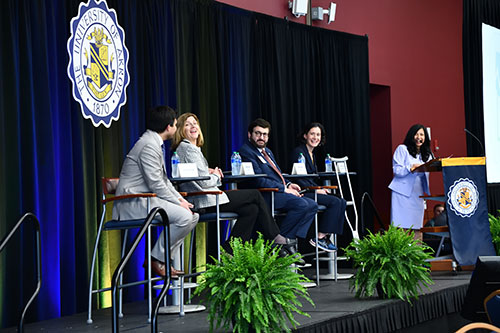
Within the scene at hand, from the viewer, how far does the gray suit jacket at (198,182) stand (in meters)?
4.53

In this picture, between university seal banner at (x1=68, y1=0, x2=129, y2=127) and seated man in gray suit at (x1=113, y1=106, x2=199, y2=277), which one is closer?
seated man in gray suit at (x1=113, y1=106, x2=199, y2=277)

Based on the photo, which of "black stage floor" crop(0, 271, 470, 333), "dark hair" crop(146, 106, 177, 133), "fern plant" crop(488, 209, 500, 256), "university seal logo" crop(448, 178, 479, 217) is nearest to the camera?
"black stage floor" crop(0, 271, 470, 333)

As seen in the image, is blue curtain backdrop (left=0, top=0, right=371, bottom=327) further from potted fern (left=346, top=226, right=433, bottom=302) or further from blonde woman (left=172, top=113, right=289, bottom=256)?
potted fern (left=346, top=226, right=433, bottom=302)

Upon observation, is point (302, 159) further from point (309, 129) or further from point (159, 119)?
point (159, 119)

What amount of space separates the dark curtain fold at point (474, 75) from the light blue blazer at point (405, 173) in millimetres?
2867

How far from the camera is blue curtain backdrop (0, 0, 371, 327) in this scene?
4391 mm

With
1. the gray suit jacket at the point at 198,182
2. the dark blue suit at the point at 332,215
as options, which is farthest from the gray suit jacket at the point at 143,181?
the dark blue suit at the point at 332,215

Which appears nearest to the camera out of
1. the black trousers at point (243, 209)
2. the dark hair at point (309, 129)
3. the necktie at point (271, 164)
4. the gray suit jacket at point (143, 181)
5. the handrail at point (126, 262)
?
the handrail at point (126, 262)

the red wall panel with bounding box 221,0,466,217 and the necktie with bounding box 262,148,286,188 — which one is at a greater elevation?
the red wall panel with bounding box 221,0,466,217

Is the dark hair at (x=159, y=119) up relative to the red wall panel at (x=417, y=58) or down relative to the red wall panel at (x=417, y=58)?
down

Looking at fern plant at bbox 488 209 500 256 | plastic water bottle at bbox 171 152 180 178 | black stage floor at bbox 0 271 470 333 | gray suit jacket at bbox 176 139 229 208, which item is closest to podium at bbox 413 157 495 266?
fern plant at bbox 488 209 500 256

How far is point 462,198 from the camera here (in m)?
5.65

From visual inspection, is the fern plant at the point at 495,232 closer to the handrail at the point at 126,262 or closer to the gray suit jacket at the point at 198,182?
the gray suit jacket at the point at 198,182

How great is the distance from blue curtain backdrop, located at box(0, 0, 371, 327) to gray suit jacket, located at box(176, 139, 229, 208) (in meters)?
0.69
